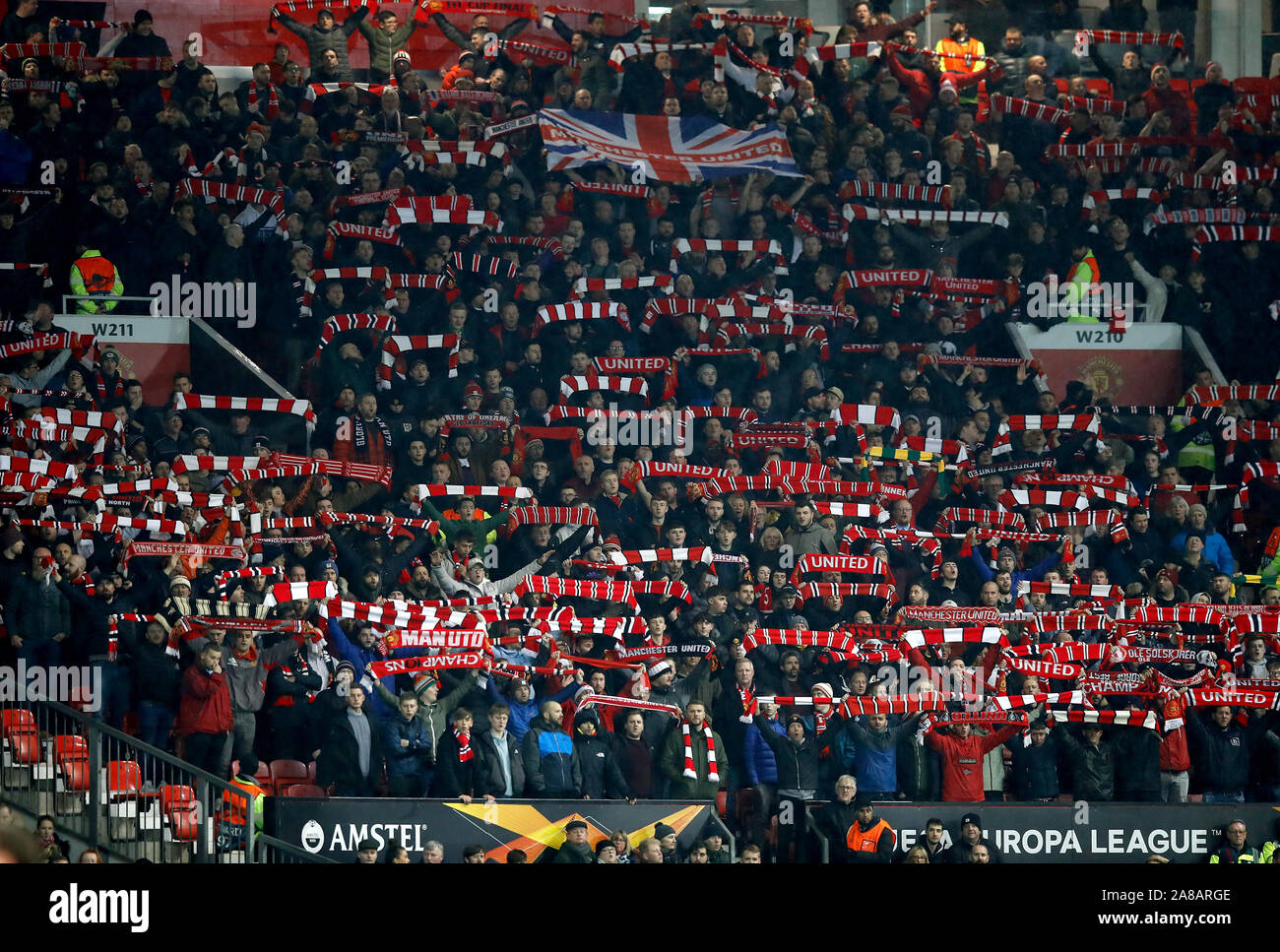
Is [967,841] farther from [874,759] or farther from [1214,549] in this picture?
[1214,549]

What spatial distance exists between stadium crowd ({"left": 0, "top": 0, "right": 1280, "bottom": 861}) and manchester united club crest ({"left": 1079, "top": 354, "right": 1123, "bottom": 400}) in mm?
588

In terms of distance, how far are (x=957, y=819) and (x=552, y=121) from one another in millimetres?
9257

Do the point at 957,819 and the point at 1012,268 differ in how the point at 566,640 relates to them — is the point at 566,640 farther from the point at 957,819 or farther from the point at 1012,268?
the point at 1012,268

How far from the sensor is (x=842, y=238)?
19891 millimetres

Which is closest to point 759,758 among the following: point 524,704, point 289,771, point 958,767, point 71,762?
point 958,767

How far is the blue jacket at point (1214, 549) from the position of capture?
1672 centimetres

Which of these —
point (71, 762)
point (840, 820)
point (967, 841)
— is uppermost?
point (71, 762)

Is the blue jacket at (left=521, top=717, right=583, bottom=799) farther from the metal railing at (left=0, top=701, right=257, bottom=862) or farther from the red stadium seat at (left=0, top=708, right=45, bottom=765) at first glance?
the red stadium seat at (left=0, top=708, right=45, bottom=765)

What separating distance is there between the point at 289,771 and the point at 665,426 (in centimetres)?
513

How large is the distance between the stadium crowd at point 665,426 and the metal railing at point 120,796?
0.50m

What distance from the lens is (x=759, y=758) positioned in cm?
1402

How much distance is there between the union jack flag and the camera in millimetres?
19984
